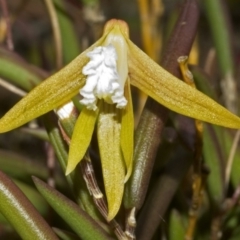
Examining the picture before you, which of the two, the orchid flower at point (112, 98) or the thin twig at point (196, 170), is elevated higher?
the orchid flower at point (112, 98)

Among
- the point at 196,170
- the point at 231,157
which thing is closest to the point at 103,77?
the point at 196,170

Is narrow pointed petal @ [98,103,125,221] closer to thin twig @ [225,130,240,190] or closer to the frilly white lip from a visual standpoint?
the frilly white lip

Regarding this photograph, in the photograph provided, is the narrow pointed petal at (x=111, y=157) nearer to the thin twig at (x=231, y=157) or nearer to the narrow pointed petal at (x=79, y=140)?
the narrow pointed petal at (x=79, y=140)

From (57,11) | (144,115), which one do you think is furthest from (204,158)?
(57,11)

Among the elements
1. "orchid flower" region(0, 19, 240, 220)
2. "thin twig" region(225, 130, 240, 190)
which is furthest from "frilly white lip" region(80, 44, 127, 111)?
"thin twig" region(225, 130, 240, 190)

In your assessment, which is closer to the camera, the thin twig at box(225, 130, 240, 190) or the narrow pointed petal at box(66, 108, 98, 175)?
the narrow pointed petal at box(66, 108, 98, 175)

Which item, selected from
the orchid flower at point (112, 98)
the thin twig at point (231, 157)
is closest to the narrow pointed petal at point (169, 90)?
the orchid flower at point (112, 98)

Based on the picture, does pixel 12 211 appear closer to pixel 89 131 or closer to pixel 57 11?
pixel 89 131
